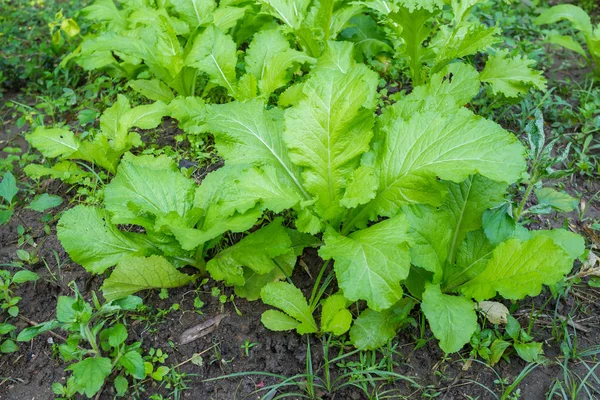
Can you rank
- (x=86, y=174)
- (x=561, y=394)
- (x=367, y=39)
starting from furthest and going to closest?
(x=367, y=39) → (x=86, y=174) → (x=561, y=394)

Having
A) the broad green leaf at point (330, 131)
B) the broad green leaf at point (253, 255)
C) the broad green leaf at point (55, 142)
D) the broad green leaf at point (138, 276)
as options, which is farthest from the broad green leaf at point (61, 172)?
the broad green leaf at point (330, 131)

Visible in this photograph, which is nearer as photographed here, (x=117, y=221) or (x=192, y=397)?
(x=192, y=397)

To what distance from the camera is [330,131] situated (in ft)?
7.97

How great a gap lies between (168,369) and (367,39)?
258 centimetres

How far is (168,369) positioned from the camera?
7.38ft

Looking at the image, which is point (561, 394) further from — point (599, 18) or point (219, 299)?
point (599, 18)

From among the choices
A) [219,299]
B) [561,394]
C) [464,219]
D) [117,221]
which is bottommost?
[561,394]

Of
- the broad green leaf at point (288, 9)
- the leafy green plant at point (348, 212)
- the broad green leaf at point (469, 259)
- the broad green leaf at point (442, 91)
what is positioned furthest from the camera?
the broad green leaf at point (288, 9)

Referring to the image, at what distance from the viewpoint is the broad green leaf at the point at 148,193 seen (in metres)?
2.41

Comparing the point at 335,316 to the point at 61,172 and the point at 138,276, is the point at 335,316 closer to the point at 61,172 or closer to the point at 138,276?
the point at 138,276

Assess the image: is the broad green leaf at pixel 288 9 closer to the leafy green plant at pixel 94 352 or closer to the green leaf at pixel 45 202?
the green leaf at pixel 45 202

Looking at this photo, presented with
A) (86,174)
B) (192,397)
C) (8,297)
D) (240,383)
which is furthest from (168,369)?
(86,174)

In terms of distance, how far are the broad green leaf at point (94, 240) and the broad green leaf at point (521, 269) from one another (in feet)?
5.17

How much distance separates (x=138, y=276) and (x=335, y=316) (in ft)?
3.10
